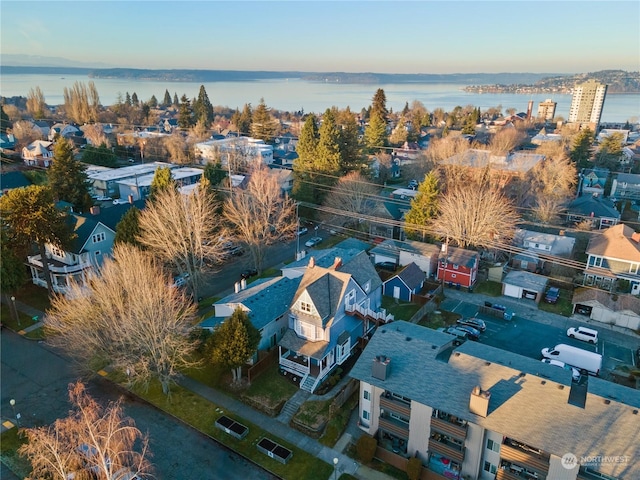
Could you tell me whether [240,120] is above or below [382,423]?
above

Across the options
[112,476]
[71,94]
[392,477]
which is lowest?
[392,477]

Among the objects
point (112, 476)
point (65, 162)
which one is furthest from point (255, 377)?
point (65, 162)

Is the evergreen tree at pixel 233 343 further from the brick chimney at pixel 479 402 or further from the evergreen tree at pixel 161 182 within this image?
the evergreen tree at pixel 161 182

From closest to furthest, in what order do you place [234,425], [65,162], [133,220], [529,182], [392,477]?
[392,477], [234,425], [133,220], [65,162], [529,182]

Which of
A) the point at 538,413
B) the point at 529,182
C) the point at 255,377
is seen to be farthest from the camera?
the point at 529,182

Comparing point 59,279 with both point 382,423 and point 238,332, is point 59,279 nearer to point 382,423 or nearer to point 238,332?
point 238,332

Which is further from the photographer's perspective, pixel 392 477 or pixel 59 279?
pixel 59 279

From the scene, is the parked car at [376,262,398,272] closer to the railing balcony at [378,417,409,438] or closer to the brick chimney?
the railing balcony at [378,417,409,438]

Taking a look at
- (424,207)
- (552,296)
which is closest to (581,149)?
(424,207)
